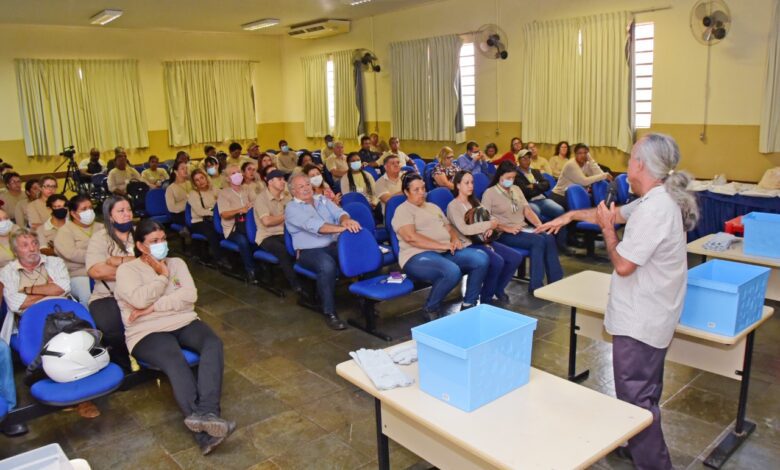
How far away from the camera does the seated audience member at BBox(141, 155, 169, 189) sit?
30.6 feet

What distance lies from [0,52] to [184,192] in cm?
676

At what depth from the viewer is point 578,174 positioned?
7230 mm

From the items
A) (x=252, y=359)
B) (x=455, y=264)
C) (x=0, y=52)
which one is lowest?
(x=252, y=359)

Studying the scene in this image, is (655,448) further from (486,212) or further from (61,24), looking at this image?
(61,24)

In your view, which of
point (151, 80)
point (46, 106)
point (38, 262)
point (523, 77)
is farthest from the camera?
point (151, 80)

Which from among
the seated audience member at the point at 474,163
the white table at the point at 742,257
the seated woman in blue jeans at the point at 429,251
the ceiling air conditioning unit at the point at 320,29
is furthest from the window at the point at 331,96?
the white table at the point at 742,257

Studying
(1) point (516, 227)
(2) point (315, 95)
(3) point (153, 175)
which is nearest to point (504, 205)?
(1) point (516, 227)

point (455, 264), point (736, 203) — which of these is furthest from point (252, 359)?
point (736, 203)

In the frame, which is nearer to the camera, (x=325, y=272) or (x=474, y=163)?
(x=325, y=272)

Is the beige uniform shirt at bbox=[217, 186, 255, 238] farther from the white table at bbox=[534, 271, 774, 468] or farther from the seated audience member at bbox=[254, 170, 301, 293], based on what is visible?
the white table at bbox=[534, 271, 774, 468]

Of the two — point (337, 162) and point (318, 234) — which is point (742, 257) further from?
point (337, 162)

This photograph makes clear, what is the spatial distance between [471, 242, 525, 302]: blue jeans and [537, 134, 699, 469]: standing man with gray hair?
8.02ft

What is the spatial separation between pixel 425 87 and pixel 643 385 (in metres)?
9.31

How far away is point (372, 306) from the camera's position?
4629 millimetres
